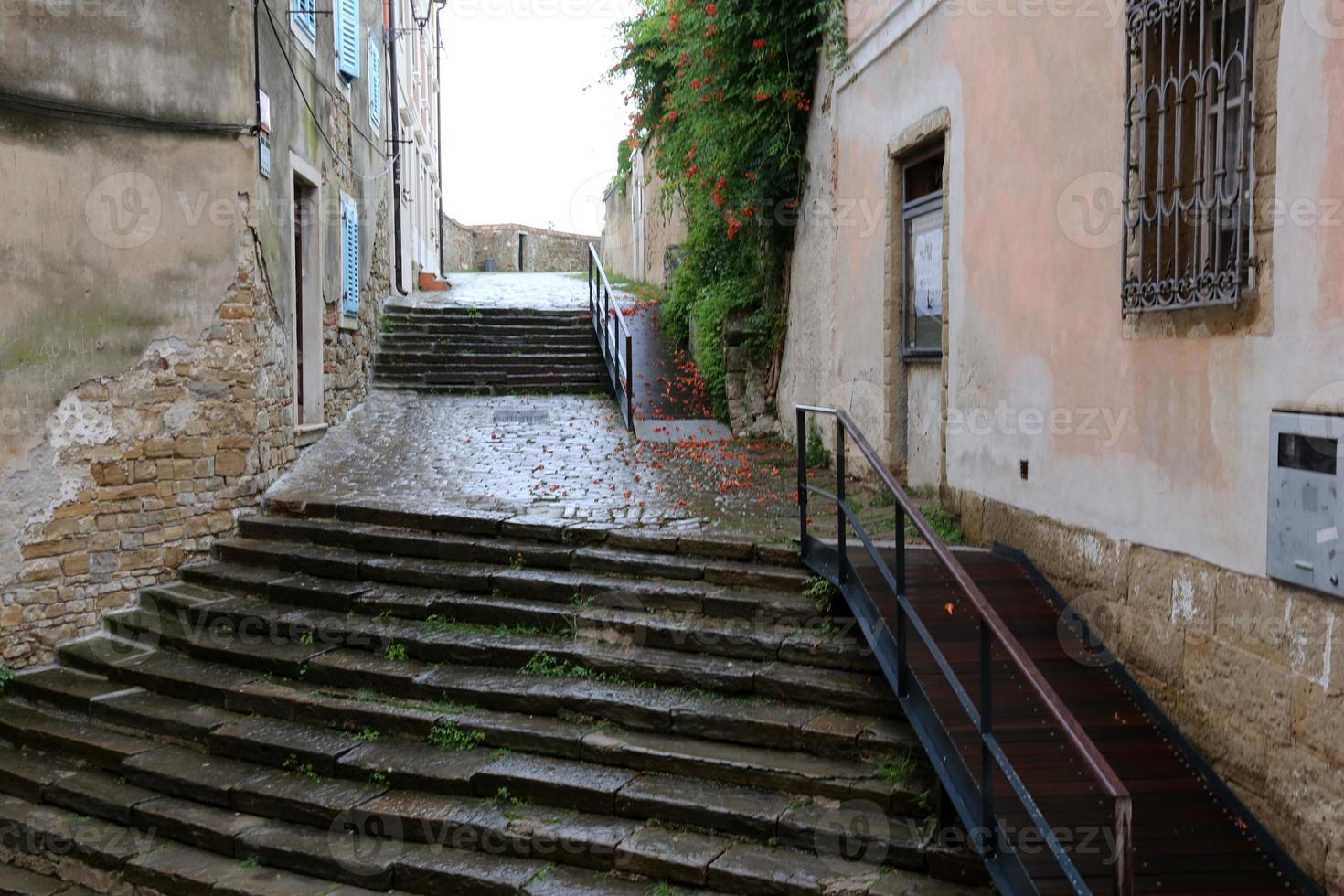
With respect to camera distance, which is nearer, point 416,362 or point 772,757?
point 772,757

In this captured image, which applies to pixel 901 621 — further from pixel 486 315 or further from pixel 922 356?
pixel 486 315

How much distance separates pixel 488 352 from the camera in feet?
44.4

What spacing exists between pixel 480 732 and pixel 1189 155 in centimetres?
412

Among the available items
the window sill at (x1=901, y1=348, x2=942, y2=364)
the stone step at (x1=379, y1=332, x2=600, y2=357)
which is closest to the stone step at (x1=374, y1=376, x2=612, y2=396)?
the stone step at (x1=379, y1=332, x2=600, y2=357)

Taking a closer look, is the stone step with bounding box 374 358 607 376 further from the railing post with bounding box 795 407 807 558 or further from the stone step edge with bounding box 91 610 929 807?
the railing post with bounding box 795 407 807 558

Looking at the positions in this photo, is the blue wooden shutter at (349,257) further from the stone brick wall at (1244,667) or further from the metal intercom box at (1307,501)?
the metal intercom box at (1307,501)

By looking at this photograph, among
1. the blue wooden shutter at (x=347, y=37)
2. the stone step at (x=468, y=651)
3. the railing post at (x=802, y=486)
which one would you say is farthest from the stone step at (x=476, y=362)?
the railing post at (x=802, y=486)

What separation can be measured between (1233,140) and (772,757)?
123 inches

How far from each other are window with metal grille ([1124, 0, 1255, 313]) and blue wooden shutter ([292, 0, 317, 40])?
22.3 feet

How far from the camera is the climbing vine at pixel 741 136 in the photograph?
8.89 meters

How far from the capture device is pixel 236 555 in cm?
728

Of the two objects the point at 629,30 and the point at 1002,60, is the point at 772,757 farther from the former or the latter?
the point at 629,30

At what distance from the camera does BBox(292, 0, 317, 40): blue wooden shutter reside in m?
8.62

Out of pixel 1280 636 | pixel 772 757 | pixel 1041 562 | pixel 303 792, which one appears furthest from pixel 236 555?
pixel 1280 636
